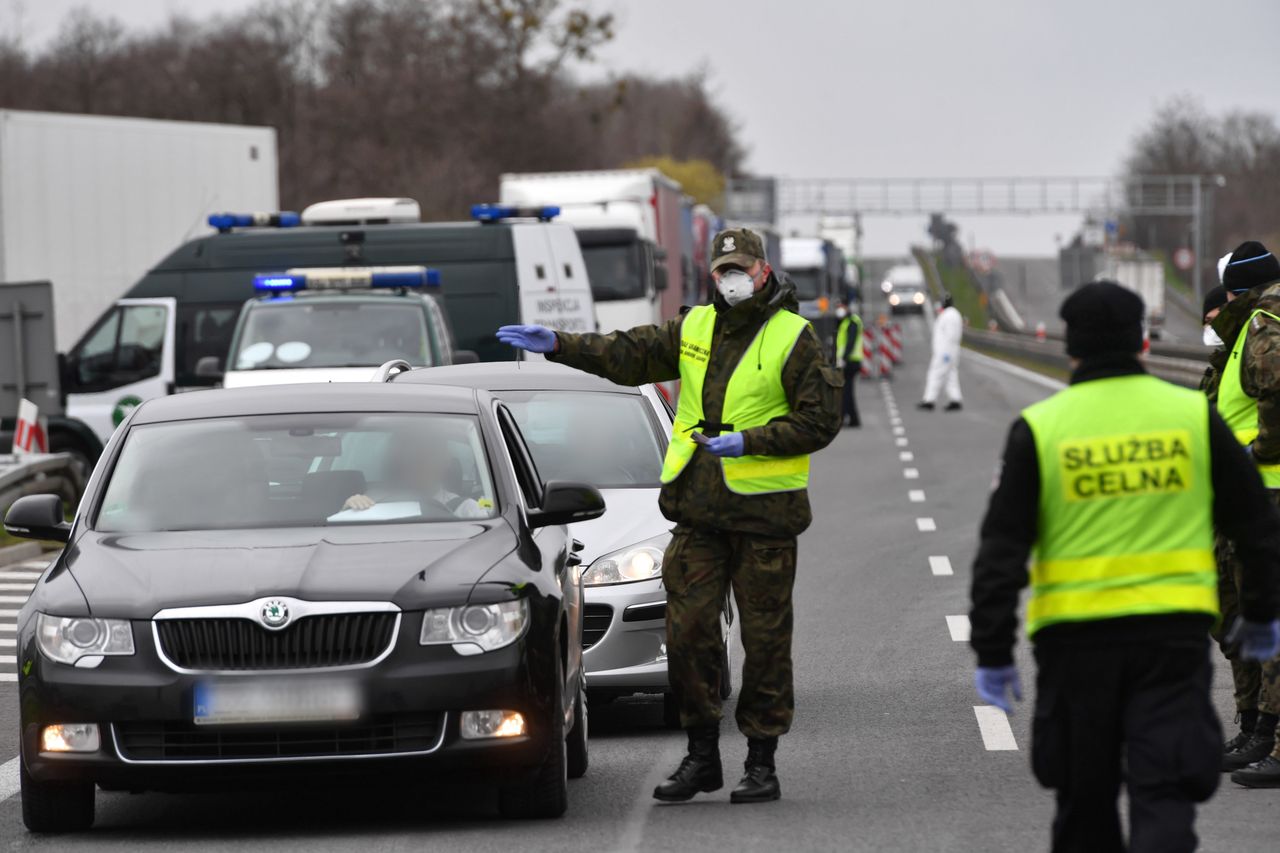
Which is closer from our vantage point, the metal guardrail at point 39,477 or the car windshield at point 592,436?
the car windshield at point 592,436

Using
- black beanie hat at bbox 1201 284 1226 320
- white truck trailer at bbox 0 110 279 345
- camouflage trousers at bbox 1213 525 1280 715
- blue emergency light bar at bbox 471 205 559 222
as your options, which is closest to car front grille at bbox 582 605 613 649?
camouflage trousers at bbox 1213 525 1280 715

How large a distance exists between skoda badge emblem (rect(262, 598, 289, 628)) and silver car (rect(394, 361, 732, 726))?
2060mm

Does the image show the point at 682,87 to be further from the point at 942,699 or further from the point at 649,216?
the point at 942,699

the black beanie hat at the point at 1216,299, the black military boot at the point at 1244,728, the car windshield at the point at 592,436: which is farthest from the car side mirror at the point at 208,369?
the black military boot at the point at 1244,728

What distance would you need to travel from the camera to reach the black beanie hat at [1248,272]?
26.8 feet

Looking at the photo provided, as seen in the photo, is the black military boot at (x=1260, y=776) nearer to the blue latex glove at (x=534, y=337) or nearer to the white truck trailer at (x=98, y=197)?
the blue latex glove at (x=534, y=337)

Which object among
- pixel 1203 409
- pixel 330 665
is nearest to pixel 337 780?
pixel 330 665

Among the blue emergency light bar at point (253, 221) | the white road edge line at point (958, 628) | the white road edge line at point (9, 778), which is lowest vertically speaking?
the white road edge line at point (958, 628)

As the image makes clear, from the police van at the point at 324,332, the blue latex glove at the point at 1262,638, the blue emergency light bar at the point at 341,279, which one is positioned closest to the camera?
the blue latex glove at the point at 1262,638

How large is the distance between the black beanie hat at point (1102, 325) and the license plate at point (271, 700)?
8.27 ft

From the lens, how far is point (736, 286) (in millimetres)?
7609

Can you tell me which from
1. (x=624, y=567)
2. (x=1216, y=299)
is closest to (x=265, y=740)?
(x=624, y=567)

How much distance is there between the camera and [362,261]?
22.4 m

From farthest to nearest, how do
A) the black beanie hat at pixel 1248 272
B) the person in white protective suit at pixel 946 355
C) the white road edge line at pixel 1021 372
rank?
the white road edge line at pixel 1021 372 → the person in white protective suit at pixel 946 355 → the black beanie hat at pixel 1248 272
